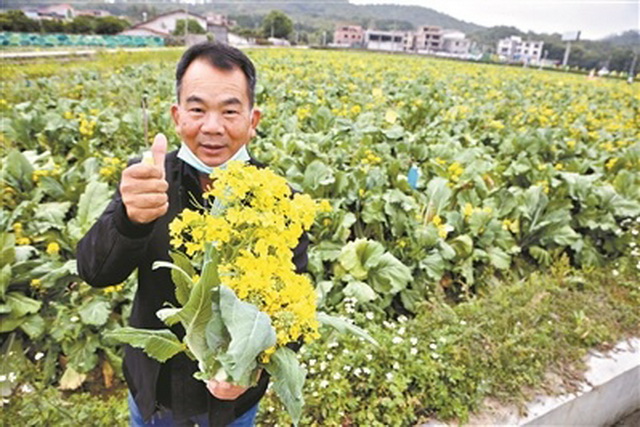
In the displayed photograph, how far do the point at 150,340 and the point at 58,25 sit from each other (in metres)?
53.3

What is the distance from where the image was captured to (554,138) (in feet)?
23.6

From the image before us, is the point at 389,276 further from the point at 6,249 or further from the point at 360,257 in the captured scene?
the point at 6,249

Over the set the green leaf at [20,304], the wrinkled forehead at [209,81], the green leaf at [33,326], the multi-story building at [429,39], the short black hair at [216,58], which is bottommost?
the green leaf at [33,326]

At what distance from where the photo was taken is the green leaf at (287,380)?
0.94 metres

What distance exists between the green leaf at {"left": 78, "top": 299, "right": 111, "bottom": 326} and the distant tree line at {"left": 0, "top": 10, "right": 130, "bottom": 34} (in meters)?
43.3

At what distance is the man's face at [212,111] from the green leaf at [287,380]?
91cm

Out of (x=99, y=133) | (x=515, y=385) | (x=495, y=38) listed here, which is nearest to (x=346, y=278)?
(x=515, y=385)

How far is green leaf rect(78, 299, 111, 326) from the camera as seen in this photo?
280 centimetres

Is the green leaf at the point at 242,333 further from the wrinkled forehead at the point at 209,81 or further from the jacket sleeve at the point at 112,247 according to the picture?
the wrinkled forehead at the point at 209,81

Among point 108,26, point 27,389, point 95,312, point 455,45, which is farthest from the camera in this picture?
point 455,45

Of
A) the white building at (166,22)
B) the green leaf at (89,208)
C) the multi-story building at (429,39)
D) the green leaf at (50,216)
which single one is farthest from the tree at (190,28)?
the multi-story building at (429,39)

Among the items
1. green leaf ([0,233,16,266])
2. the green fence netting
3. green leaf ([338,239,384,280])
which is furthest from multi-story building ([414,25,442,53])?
green leaf ([0,233,16,266])

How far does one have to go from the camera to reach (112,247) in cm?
130

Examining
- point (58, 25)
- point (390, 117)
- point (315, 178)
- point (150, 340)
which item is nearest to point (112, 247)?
point (150, 340)
